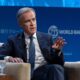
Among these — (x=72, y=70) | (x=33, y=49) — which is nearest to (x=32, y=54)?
(x=33, y=49)

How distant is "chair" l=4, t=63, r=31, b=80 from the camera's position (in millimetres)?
2656

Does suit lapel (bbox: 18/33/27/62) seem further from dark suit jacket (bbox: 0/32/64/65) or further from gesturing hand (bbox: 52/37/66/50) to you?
gesturing hand (bbox: 52/37/66/50)

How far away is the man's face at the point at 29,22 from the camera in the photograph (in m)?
2.97

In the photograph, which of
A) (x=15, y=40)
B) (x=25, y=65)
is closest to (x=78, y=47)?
(x=15, y=40)

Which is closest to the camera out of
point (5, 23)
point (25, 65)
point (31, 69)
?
point (25, 65)

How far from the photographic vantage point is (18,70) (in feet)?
8.84

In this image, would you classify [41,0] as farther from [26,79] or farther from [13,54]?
[26,79]

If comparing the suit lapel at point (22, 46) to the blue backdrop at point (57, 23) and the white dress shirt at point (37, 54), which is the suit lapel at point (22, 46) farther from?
the blue backdrop at point (57, 23)

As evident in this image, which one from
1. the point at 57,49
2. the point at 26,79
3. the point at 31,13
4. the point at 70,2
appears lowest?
the point at 26,79

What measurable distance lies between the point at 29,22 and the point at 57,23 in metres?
2.34

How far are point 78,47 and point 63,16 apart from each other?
0.53 metres

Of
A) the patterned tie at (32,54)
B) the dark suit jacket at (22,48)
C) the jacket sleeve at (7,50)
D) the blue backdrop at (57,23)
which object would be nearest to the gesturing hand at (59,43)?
the dark suit jacket at (22,48)

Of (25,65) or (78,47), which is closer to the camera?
(25,65)

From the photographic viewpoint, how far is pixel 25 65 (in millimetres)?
2650
